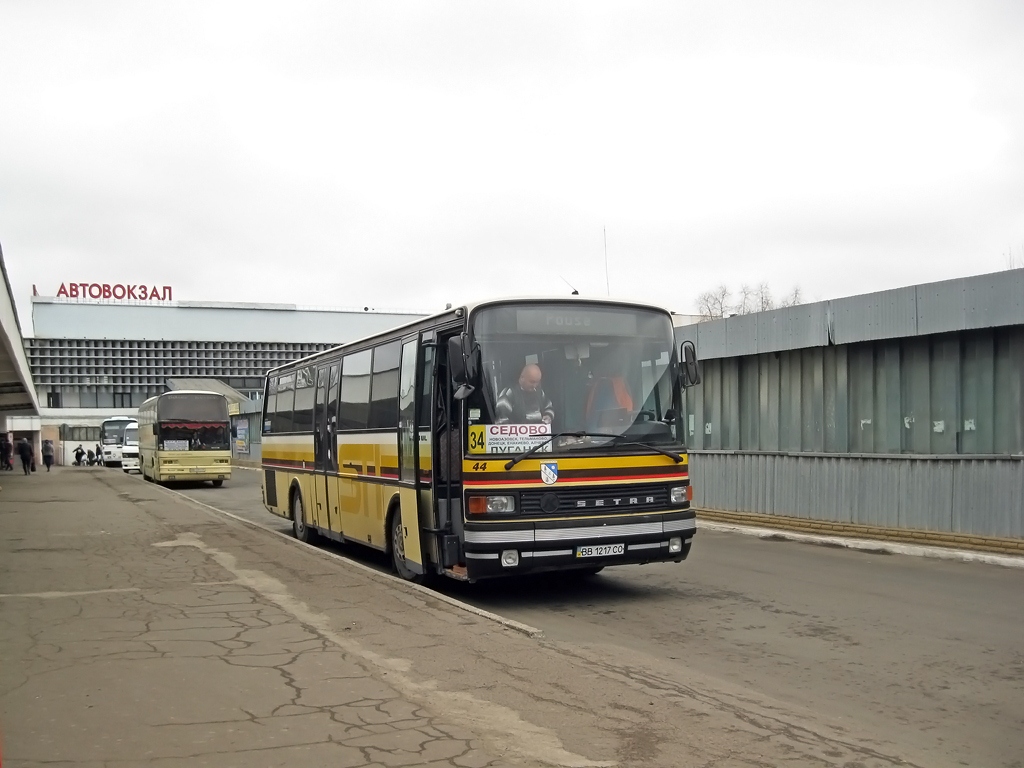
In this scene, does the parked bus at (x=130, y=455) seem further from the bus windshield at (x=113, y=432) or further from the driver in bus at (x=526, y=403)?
the driver in bus at (x=526, y=403)

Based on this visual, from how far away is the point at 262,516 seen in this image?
77.6 ft

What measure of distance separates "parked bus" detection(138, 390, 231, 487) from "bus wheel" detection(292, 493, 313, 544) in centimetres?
1980

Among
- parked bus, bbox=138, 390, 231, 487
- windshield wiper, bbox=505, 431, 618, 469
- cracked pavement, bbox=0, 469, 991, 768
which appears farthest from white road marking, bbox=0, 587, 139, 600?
parked bus, bbox=138, 390, 231, 487

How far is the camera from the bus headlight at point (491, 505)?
9828 mm

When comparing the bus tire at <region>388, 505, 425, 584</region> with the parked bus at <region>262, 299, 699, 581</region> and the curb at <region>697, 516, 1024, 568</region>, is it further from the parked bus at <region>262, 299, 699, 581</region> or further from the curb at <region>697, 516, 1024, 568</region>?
the curb at <region>697, 516, 1024, 568</region>

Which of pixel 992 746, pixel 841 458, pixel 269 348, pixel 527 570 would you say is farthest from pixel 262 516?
pixel 269 348

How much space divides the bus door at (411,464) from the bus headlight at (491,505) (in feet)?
3.77

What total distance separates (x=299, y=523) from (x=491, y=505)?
8.10 metres

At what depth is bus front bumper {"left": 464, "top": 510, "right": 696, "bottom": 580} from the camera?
984 cm

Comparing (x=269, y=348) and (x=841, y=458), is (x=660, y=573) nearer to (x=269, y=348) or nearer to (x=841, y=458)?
(x=841, y=458)

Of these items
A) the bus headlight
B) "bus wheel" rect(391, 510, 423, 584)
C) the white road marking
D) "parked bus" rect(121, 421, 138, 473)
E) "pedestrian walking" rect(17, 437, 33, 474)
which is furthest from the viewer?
"parked bus" rect(121, 421, 138, 473)

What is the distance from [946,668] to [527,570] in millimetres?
3904

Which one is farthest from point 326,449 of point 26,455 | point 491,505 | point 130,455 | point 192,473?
point 130,455

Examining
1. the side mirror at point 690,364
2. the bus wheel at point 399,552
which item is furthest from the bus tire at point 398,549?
the side mirror at point 690,364
